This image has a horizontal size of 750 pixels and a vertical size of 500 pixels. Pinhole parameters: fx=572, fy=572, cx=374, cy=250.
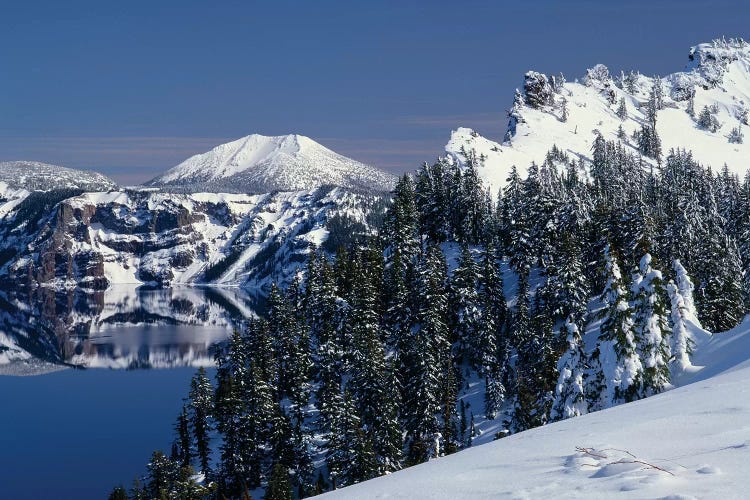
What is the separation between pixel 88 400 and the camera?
111 meters

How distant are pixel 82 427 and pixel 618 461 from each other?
104 meters

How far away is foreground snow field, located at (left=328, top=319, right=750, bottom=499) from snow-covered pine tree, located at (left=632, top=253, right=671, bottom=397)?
16.2 metres

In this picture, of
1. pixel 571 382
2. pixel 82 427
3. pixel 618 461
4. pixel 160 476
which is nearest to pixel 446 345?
pixel 571 382

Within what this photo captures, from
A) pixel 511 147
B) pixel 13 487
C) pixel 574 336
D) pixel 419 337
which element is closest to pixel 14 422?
pixel 13 487

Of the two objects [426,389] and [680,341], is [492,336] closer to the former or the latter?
[426,389]

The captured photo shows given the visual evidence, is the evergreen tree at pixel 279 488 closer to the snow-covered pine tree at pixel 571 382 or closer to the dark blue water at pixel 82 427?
the snow-covered pine tree at pixel 571 382

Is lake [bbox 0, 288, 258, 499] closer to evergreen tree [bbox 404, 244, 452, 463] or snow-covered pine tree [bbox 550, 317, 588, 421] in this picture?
evergreen tree [bbox 404, 244, 452, 463]

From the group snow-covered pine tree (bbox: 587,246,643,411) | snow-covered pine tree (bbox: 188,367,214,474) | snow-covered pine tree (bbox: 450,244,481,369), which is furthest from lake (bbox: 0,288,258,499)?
snow-covered pine tree (bbox: 587,246,643,411)

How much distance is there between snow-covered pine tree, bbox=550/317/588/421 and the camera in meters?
32.2

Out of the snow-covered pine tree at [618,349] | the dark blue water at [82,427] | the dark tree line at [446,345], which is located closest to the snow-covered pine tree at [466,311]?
the dark tree line at [446,345]

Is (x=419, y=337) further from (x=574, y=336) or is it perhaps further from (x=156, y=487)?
(x=156, y=487)

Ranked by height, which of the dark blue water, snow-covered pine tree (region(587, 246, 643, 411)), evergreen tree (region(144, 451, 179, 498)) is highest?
snow-covered pine tree (region(587, 246, 643, 411))

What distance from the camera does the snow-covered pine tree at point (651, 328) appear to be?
1026 inches

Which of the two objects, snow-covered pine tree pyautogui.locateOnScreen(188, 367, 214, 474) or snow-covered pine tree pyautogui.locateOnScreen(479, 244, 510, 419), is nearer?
snow-covered pine tree pyautogui.locateOnScreen(479, 244, 510, 419)
